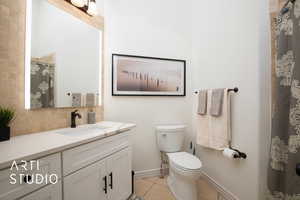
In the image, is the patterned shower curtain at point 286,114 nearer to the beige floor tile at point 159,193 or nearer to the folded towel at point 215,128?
the folded towel at point 215,128

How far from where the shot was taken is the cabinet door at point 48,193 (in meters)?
0.69

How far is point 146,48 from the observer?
1.98 meters

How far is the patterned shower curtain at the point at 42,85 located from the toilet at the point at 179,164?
51.6 inches

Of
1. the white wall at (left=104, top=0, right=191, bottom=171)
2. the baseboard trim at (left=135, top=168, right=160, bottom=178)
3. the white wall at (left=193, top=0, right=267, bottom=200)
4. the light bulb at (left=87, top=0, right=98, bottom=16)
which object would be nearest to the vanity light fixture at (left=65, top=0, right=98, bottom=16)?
the light bulb at (left=87, top=0, right=98, bottom=16)

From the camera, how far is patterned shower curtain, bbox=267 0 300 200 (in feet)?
3.01

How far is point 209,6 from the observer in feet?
6.23

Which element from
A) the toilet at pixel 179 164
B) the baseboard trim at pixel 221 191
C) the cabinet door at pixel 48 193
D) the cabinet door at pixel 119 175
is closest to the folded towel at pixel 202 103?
the toilet at pixel 179 164

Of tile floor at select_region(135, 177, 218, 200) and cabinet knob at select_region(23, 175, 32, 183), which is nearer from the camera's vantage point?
→ cabinet knob at select_region(23, 175, 32, 183)

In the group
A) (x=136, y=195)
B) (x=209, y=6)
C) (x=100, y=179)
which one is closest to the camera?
(x=100, y=179)

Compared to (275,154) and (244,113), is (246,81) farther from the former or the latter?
(275,154)

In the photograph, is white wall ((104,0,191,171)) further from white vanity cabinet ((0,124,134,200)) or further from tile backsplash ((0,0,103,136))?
tile backsplash ((0,0,103,136))

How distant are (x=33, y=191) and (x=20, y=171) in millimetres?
138

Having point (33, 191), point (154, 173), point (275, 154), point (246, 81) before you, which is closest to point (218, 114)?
point (246, 81)

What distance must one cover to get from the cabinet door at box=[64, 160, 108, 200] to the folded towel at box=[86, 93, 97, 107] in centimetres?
74
